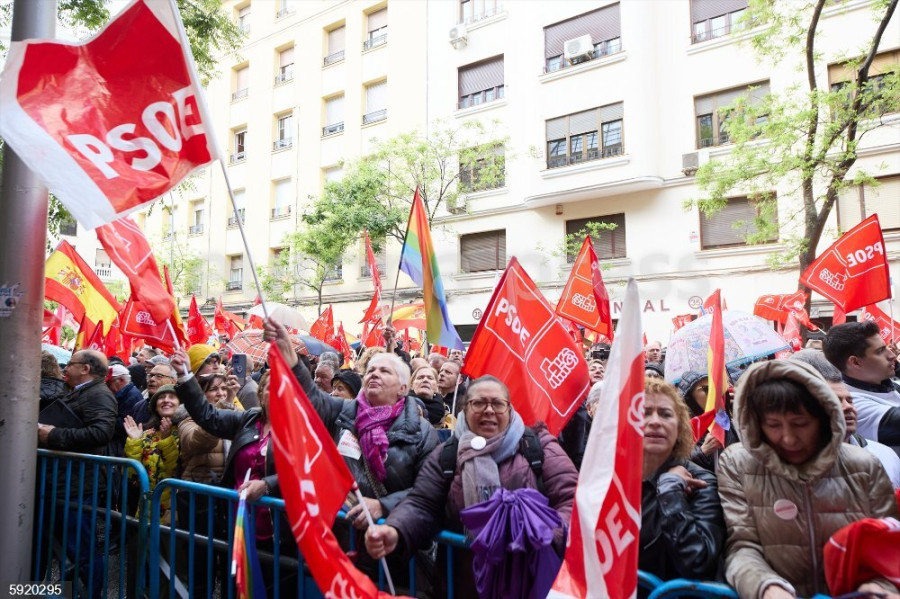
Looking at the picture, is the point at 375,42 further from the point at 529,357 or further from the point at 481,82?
the point at 529,357

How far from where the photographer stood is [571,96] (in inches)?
748

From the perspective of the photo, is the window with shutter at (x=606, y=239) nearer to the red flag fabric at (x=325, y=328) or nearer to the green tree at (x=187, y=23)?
the red flag fabric at (x=325, y=328)

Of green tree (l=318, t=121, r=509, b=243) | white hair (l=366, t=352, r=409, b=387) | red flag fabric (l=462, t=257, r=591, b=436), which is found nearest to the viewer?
white hair (l=366, t=352, r=409, b=387)

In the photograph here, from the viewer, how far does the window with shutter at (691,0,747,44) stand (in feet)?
55.6

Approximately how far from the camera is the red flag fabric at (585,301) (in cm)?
680

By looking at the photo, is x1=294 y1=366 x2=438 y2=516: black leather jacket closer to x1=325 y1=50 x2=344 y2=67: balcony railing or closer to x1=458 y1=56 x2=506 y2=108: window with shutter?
x1=458 y1=56 x2=506 y2=108: window with shutter

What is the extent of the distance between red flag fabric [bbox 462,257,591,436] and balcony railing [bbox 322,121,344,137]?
22.2 metres

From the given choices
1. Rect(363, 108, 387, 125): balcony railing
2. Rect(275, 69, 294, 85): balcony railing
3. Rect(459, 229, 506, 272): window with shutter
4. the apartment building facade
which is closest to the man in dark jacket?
the apartment building facade

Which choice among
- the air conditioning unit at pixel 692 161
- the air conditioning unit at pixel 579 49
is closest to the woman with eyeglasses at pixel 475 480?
the air conditioning unit at pixel 692 161

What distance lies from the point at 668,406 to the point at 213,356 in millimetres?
3665

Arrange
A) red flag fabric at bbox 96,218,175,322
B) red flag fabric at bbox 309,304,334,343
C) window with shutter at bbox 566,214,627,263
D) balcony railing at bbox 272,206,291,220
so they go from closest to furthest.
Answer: red flag fabric at bbox 96,218,175,322, red flag fabric at bbox 309,304,334,343, window with shutter at bbox 566,214,627,263, balcony railing at bbox 272,206,291,220

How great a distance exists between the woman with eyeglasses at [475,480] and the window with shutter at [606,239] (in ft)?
52.1

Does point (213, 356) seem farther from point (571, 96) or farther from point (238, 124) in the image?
point (238, 124)

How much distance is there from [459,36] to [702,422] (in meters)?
20.2
